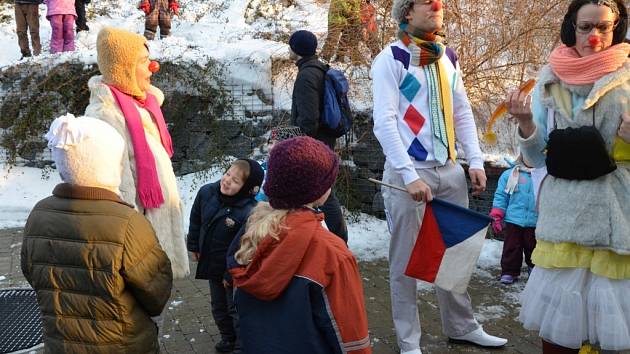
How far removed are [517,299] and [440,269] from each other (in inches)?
74.6

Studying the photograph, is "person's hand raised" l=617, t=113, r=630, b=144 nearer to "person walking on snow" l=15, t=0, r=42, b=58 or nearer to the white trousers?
the white trousers

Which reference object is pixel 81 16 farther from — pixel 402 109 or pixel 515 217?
pixel 402 109

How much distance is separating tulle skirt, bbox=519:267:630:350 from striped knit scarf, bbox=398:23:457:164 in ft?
3.35

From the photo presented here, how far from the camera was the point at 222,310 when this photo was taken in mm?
3885

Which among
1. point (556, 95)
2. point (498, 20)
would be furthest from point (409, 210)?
point (498, 20)

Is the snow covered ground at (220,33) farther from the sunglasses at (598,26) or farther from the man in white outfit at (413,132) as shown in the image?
the sunglasses at (598,26)

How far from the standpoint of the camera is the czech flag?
3.38 meters

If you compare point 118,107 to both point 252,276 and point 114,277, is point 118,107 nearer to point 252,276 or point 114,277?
point 114,277

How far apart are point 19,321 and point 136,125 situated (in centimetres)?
215

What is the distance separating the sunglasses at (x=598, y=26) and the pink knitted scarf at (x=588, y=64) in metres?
0.09

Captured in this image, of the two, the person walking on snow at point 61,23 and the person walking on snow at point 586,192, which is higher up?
the person walking on snow at point 61,23


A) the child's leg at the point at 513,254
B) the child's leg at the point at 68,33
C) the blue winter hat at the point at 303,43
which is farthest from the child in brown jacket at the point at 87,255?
the child's leg at the point at 68,33

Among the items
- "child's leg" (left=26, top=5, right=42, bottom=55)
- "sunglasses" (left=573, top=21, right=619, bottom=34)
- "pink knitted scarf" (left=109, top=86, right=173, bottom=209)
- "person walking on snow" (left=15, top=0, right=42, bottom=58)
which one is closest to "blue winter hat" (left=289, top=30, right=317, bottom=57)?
"pink knitted scarf" (left=109, top=86, right=173, bottom=209)

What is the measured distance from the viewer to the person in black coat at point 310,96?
484 centimetres
